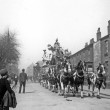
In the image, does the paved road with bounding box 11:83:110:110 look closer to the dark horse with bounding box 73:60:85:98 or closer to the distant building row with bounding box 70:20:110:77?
the dark horse with bounding box 73:60:85:98

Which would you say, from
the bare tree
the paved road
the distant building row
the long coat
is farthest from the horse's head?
the bare tree

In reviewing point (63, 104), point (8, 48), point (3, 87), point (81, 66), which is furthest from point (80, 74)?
point (8, 48)

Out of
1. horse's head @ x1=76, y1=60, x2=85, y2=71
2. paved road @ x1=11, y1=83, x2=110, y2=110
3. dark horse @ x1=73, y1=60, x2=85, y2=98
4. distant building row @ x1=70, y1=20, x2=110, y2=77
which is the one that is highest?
distant building row @ x1=70, y1=20, x2=110, y2=77

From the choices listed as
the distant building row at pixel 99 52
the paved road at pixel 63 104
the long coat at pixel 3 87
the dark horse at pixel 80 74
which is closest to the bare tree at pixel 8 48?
the distant building row at pixel 99 52

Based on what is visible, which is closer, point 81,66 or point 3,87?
point 3,87

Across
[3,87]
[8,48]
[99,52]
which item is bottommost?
[3,87]

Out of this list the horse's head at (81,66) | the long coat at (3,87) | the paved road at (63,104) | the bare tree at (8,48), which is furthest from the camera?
the bare tree at (8,48)

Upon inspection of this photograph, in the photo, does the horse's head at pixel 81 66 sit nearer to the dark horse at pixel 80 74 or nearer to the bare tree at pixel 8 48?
the dark horse at pixel 80 74

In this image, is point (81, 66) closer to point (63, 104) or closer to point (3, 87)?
point (63, 104)

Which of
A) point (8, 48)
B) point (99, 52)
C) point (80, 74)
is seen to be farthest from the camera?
point (8, 48)

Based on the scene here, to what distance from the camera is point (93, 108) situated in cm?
1027

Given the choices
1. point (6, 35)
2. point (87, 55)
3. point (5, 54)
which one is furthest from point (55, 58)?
point (6, 35)

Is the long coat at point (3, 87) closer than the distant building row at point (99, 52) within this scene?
Yes

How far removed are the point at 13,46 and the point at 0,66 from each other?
11493 millimetres
